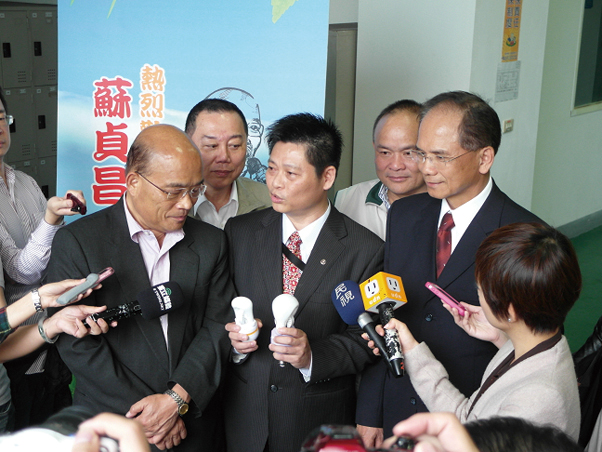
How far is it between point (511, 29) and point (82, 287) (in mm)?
4256

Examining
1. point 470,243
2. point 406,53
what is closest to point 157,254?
point 470,243

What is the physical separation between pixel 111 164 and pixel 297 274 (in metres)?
1.71

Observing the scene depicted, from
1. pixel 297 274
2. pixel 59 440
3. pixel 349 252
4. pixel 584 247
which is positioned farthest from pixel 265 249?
pixel 584 247

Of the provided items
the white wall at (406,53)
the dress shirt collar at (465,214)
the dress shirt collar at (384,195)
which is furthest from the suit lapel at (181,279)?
the white wall at (406,53)

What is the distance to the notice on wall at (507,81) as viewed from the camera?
481 centimetres

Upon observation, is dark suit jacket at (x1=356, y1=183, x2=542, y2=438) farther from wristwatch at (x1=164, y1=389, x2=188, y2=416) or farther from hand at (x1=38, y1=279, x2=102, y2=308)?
hand at (x1=38, y1=279, x2=102, y2=308)

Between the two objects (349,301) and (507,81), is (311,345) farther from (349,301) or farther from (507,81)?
(507,81)

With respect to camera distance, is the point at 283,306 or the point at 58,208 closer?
the point at 283,306

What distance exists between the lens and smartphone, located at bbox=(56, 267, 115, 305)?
186 centimetres

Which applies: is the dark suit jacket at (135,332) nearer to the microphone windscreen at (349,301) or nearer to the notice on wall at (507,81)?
the microphone windscreen at (349,301)

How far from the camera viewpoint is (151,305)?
6.42ft

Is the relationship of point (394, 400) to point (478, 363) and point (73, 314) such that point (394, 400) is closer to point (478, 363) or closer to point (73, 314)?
point (478, 363)

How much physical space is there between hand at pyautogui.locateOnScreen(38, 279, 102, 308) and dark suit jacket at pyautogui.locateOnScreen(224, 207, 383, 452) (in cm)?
65

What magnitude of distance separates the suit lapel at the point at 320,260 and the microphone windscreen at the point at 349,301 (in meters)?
0.17
